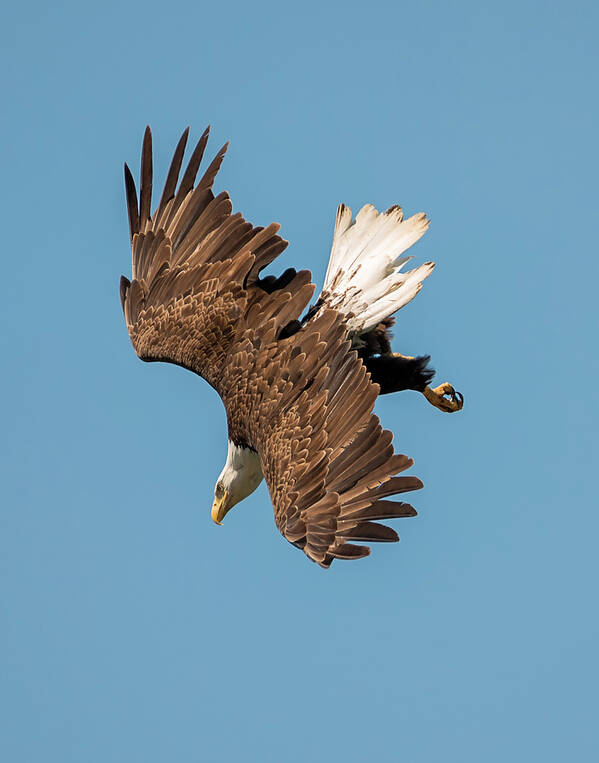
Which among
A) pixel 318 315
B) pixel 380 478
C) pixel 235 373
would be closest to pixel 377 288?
pixel 318 315

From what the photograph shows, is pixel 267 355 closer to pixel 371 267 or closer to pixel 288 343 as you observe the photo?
pixel 288 343

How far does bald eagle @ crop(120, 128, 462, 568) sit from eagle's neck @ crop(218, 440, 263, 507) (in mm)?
11

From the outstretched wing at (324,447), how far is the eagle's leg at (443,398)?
154 centimetres

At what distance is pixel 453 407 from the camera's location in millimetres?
10594

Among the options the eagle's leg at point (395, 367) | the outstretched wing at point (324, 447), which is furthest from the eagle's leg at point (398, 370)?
the outstretched wing at point (324, 447)

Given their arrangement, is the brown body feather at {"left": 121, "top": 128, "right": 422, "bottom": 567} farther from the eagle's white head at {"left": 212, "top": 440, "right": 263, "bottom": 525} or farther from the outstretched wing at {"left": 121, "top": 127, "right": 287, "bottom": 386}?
the eagle's white head at {"left": 212, "top": 440, "right": 263, "bottom": 525}

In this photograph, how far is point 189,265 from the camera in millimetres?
10203

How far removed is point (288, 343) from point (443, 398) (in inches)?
69.4

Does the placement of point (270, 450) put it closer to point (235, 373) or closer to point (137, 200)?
point (235, 373)

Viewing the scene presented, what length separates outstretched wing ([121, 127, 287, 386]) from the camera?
985 cm

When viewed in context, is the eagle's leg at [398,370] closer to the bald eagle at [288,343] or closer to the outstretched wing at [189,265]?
the bald eagle at [288,343]

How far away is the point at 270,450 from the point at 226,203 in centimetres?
207

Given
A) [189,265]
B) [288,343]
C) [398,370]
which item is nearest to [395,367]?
[398,370]

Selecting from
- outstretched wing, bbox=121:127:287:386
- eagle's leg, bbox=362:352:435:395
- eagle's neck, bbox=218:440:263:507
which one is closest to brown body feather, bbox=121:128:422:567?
outstretched wing, bbox=121:127:287:386
